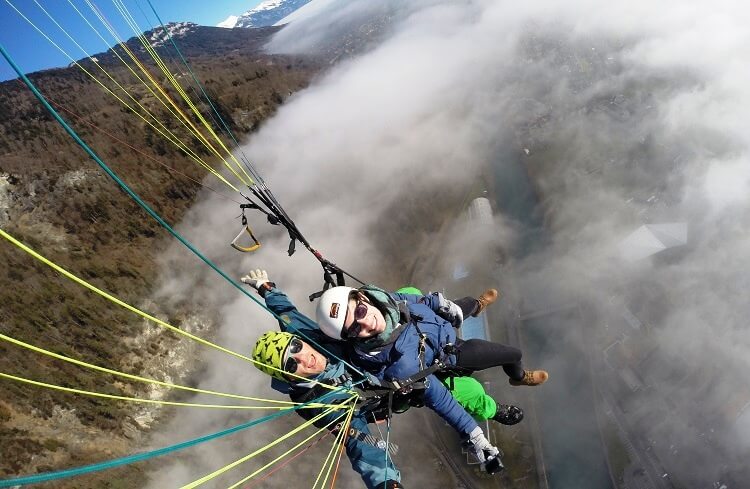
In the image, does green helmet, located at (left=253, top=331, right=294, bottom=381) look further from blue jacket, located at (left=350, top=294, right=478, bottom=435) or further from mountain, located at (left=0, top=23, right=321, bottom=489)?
mountain, located at (left=0, top=23, right=321, bottom=489)

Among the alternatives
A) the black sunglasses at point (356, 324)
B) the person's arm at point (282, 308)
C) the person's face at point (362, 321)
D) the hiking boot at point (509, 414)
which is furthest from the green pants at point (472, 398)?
the person's arm at point (282, 308)

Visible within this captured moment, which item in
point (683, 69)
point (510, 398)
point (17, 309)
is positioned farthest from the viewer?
point (683, 69)

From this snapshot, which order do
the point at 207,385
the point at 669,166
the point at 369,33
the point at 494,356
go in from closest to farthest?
1. the point at 494,356
2. the point at 207,385
3. the point at 669,166
4. the point at 369,33

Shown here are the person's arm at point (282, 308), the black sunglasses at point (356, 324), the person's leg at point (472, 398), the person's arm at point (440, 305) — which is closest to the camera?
the black sunglasses at point (356, 324)

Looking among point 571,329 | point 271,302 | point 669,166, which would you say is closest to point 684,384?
point 571,329

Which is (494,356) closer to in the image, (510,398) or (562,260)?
(510,398)

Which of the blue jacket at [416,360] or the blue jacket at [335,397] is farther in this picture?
the blue jacket at [416,360]

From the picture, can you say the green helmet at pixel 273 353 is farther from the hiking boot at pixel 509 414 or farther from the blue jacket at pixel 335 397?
the hiking boot at pixel 509 414
